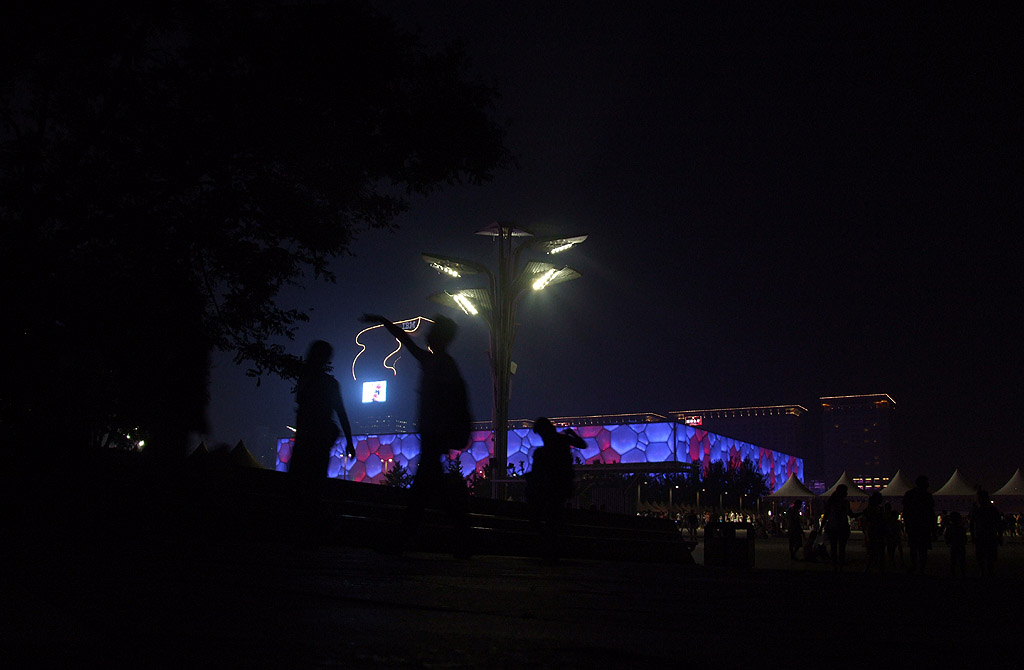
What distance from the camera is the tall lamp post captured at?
23391 millimetres

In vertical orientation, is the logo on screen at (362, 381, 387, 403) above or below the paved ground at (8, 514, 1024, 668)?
above

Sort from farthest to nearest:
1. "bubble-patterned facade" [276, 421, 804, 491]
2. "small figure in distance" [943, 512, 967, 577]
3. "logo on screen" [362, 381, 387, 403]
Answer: "logo on screen" [362, 381, 387, 403] < "bubble-patterned facade" [276, 421, 804, 491] < "small figure in distance" [943, 512, 967, 577]

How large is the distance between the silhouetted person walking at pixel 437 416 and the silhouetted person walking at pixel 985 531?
11.7 metres

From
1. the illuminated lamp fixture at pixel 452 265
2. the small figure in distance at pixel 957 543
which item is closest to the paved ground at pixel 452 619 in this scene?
the small figure in distance at pixel 957 543

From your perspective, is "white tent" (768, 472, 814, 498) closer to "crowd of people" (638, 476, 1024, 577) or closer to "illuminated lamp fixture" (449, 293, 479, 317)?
"crowd of people" (638, 476, 1024, 577)

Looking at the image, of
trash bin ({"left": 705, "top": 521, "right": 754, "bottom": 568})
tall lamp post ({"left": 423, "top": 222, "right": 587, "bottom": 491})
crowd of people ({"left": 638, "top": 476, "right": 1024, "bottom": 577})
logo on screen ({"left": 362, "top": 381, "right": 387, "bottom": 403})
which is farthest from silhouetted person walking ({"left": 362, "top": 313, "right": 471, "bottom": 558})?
logo on screen ({"left": 362, "top": 381, "right": 387, "bottom": 403})

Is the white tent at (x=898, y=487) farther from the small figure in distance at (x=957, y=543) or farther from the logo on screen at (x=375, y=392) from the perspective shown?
the logo on screen at (x=375, y=392)

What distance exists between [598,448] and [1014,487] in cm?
4737

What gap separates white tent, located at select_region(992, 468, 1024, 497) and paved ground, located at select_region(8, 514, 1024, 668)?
1636 inches

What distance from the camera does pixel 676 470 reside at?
67.6ft

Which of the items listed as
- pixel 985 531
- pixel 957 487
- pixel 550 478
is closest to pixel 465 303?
pixel 985 531

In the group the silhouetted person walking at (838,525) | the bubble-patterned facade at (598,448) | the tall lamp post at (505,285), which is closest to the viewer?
the silhouetted person walking at (838,525)

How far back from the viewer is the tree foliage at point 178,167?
841cm

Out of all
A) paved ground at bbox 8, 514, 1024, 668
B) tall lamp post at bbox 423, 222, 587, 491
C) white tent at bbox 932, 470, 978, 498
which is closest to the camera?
paved ground at bbox 8, 514, 1024, 668
